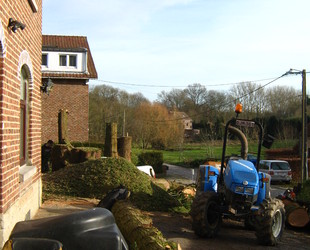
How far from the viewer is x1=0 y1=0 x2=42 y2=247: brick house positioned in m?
5.07

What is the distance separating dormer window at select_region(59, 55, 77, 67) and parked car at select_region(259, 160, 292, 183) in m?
16.7

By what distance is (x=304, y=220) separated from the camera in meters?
10.4

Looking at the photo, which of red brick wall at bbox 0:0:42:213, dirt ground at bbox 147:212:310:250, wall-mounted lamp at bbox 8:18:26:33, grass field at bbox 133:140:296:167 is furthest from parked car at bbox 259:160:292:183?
wall-mounted lamp at bbox 8:18:26:33

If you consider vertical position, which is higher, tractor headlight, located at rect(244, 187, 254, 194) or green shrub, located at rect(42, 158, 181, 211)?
tractor headlight, located at rect(244, 187, 254, 194)

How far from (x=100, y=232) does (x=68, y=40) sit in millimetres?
33366

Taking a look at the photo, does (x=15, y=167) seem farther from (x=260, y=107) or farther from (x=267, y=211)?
(x=260, y=107)

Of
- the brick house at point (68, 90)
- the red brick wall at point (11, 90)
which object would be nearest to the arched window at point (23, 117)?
the red brick wall at point (11, 90)

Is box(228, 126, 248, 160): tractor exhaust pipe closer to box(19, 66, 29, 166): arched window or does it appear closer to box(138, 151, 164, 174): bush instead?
box(19, 66, 29, 166): arched window

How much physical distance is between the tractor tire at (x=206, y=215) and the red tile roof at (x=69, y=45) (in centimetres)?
2516

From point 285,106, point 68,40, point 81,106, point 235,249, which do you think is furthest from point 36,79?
point 285,106

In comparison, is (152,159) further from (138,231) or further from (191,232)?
(138,231)

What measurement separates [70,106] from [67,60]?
3.70 metres

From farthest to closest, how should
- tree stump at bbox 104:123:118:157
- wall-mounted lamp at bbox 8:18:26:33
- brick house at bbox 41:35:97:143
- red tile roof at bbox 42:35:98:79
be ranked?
red tile roof at bbox 42:35:98:79, brick house at bbox 41:35:97:143, tree stump at bbox 104:123:118:157, wall-mounted lamp at bbox 8:18:26:33

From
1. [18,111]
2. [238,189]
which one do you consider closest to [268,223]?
[238,189]
